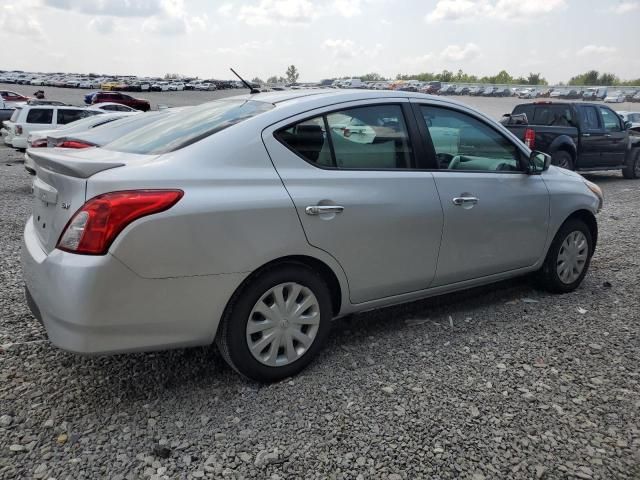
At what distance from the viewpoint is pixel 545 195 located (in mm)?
4512

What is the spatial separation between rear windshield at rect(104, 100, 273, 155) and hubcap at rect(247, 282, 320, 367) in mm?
975

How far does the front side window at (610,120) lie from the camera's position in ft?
42.4

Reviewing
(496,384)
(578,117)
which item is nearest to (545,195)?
(496,384)

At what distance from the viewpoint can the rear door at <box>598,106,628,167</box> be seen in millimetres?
12844

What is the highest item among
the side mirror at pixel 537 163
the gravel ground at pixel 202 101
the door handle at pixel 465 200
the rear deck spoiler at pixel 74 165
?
the rear deck spoiler at pixel 74 165

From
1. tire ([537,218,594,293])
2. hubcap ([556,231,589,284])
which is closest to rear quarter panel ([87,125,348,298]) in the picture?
tire ([537,218,594,293])

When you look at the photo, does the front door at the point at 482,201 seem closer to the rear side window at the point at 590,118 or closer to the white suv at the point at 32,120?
the rear side window at the point at 590,118

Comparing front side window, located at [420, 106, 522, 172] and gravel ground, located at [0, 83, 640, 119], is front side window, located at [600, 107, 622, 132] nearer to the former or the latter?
front side window, located at [420, 106, 522, 172]

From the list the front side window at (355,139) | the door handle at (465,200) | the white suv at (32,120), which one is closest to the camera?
the front side window at (355,139)

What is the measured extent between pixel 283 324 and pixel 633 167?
13.5 m

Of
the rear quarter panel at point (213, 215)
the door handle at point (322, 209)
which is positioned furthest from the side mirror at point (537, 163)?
the rear quarter panel at point (213, 215)

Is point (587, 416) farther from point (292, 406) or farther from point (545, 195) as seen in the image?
point (545, 195)

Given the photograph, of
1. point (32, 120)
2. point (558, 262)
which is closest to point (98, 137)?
point (558, 262)

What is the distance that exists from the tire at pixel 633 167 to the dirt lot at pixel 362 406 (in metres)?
10.9
